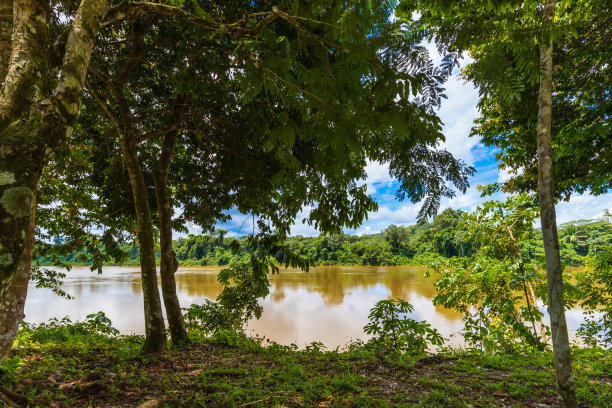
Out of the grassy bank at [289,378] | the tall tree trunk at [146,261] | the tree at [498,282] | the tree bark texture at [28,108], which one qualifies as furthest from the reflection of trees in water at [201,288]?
the tree bark texture at [28,108]

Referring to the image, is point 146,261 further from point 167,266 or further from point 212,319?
point 212,319

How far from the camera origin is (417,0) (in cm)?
220

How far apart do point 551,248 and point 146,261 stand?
396 cm

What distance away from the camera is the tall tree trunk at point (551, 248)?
72.4 inches

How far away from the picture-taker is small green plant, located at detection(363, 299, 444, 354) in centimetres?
402

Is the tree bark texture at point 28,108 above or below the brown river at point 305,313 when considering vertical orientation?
above

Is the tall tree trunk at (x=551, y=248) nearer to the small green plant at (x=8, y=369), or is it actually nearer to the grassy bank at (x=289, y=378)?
the grassy bank at (x=289, y=378)

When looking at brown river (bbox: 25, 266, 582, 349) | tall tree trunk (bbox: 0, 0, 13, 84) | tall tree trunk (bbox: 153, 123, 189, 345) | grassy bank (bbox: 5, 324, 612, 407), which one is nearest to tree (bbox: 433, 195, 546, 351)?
grassy bank (bbox: 5, 324, 612, 407)

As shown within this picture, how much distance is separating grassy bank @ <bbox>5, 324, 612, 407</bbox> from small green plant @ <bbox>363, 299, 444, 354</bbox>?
349 mm

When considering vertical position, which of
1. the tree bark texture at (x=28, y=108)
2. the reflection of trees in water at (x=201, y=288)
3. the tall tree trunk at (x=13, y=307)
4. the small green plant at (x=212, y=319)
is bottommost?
the reflection of trees in water at (x=201, y=288)

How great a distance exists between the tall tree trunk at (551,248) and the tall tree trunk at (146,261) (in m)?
3.79

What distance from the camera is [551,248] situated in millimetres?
1883

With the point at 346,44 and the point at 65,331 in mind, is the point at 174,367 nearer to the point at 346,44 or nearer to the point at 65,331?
the point at 65,331

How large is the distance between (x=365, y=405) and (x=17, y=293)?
275cm
